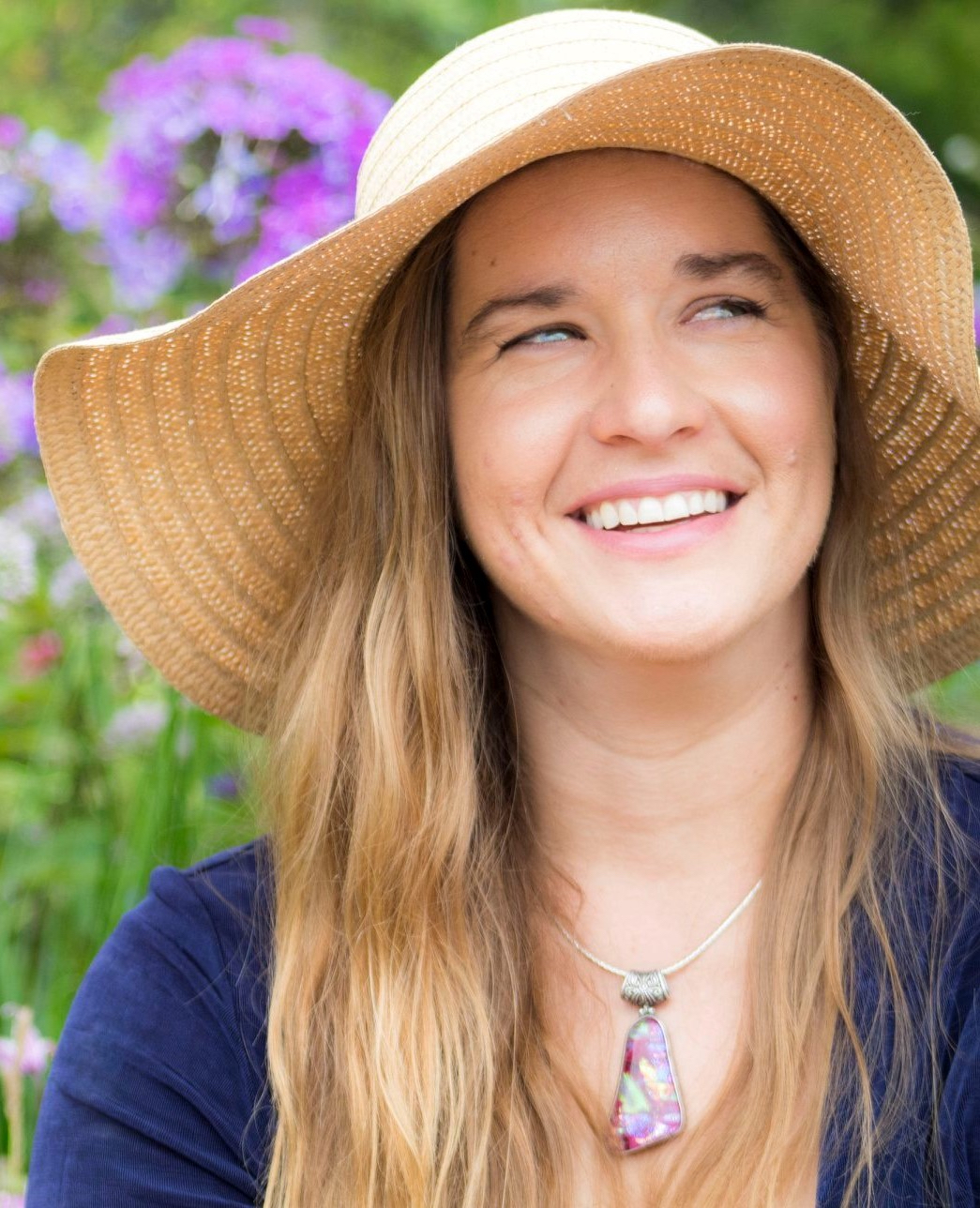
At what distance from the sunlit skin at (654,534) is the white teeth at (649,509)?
26mm

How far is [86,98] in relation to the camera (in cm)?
501

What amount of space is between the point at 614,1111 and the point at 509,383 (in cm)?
85

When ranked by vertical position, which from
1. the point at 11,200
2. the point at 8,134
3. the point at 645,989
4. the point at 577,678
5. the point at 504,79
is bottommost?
the point at 645,989

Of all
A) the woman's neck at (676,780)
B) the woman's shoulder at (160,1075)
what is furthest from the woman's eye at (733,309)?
the woman's shoulder at (160,1075)

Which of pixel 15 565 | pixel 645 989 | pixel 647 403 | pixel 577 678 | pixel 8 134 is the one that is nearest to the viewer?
pixel 647 403

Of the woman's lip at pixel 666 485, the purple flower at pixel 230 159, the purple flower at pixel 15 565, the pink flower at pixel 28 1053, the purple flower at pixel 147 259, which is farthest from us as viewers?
the purple flower at pixel 15 565

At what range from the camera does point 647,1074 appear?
185 centimetres

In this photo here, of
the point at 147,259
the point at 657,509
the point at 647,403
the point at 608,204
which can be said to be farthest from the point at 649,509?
the point at 147,259

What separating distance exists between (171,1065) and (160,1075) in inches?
0.6

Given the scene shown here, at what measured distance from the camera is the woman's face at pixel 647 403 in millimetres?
1821

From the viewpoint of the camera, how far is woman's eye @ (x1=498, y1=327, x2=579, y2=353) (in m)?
1.88

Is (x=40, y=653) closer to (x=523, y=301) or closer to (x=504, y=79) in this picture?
(x=523, y=301)

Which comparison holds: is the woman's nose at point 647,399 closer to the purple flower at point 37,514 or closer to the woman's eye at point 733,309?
the woman's eye at point 733,309

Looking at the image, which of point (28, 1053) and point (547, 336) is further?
point (28, 1053)
